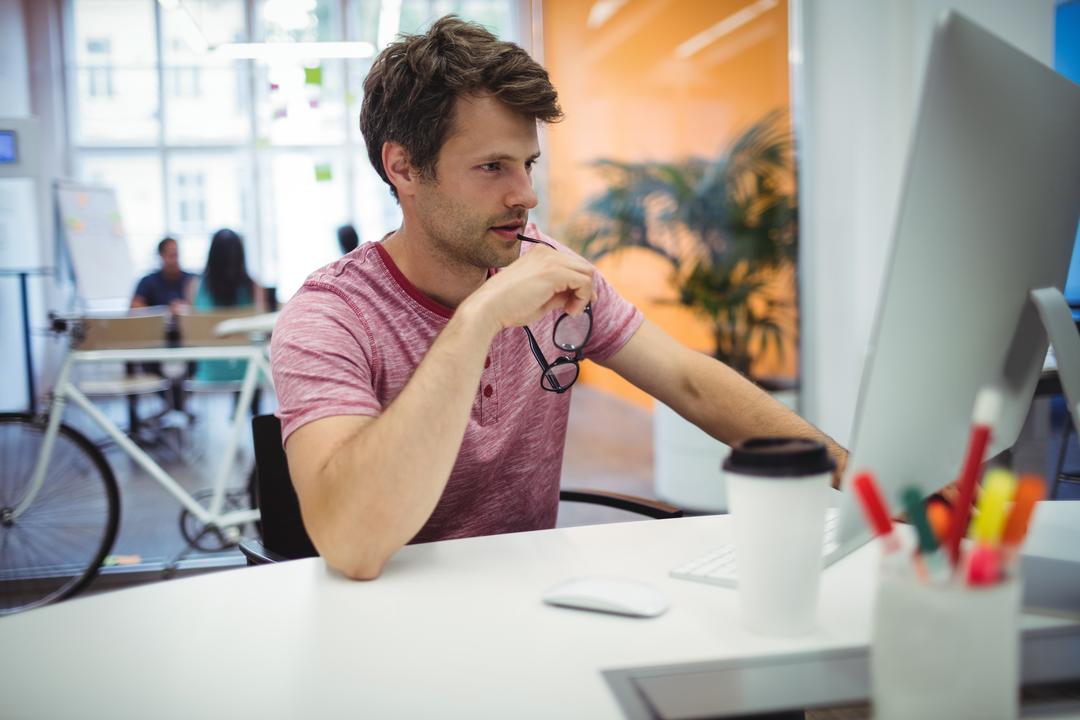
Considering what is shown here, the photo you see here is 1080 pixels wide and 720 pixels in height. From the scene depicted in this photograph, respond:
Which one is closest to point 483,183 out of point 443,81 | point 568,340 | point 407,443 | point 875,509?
point 443,81

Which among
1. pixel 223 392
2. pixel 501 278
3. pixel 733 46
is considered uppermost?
pixel 733 46

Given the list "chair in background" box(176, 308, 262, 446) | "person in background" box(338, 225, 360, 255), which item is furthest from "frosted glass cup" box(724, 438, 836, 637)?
"person in background" box(338, 225, 360, 255)

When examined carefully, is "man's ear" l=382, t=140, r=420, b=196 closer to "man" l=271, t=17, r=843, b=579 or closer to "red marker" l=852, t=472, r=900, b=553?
"man" l=271, t=17, r=843, b=579

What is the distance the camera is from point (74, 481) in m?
3.01

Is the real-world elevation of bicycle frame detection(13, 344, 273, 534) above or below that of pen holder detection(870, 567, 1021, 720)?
below

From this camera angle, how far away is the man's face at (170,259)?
3.17 meters

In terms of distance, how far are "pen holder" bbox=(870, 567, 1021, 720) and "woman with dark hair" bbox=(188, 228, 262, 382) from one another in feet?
9.59

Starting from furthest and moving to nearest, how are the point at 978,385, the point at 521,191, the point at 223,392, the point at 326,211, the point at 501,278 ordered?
the point at 326,211 → the point at 223,392 → the point at 521,191 → the point at 501,278 → the point at 978,385

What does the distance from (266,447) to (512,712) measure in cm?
87

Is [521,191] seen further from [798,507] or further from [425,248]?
[798,507]

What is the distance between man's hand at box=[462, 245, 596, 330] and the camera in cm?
110

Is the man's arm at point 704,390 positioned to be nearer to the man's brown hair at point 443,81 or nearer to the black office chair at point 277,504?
the black office chair at point 277,504

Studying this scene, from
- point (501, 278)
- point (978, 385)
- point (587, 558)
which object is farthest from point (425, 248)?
point (978, 385)

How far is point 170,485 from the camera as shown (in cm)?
300
